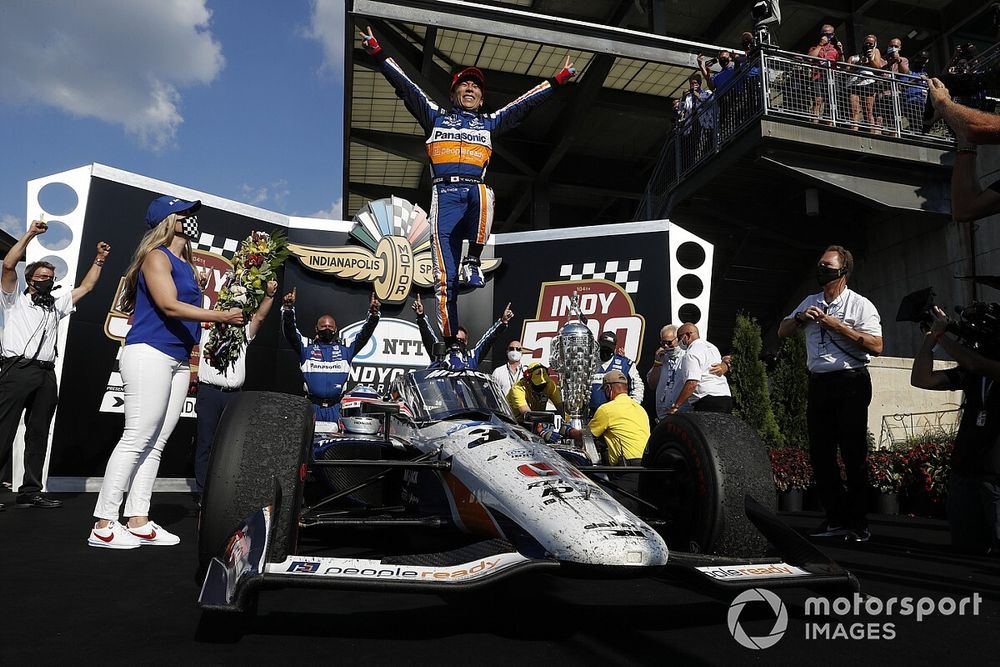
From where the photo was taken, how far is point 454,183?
486 centimetres

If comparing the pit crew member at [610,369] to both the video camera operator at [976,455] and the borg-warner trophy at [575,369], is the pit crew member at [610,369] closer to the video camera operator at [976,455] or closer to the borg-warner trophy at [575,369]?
the borg-warner trophy at [575,369]

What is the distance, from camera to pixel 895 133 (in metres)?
10.4

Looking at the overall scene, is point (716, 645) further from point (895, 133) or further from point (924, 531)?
point (895, 133)

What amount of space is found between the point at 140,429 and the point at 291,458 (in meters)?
1.33

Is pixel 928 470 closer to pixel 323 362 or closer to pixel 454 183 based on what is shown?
pixel 454 183

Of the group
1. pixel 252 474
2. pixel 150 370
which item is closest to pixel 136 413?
pixel 150 370

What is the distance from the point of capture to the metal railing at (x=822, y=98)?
9945mm

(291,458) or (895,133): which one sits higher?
(895,133)

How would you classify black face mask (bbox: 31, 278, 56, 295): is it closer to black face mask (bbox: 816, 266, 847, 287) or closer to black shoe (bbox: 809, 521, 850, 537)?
black face mask (bbox: 816, 266, 847, 287)

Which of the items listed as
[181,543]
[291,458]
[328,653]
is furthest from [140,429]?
[328,653]

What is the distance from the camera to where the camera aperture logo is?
184cm

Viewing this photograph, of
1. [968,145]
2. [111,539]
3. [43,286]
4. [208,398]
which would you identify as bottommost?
[111,539]

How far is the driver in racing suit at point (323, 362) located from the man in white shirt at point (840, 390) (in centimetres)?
335

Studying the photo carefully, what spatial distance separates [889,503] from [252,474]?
5.80m
